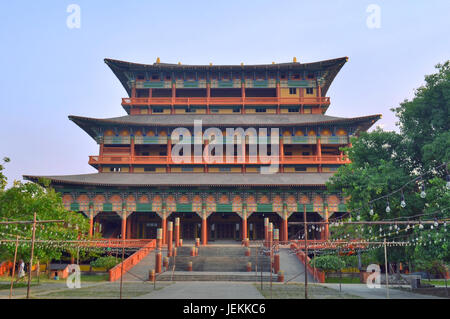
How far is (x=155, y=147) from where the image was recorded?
1709 inches

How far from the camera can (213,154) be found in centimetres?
4225

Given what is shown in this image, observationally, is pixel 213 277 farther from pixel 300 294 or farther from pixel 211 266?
pixel 300 294

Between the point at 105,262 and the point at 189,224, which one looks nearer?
the point at 105,262

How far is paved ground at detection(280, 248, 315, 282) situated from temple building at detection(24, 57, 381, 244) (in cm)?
292

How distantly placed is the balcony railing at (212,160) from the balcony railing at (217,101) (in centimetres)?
808

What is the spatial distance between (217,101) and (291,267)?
24474mm

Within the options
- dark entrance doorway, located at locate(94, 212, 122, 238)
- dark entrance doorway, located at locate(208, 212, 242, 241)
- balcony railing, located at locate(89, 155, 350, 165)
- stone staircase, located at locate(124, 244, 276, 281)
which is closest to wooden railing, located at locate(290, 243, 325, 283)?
stone staircase, located at locate(124, 244, 276, 281)

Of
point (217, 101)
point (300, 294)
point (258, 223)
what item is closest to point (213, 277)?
point (300, 294)

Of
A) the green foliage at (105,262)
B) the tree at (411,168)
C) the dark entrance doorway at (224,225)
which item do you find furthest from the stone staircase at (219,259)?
the tree at (411,168)

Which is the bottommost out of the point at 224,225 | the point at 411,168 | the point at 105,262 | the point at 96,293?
the point at 96,293

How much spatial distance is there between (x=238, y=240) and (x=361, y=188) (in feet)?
70.9

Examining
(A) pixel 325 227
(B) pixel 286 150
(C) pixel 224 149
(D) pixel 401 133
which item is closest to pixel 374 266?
(A) pixel 325 227

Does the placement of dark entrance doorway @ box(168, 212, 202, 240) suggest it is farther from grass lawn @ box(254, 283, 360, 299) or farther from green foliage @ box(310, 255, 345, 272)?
grass lawn @ box(254, 283, 360, 299)

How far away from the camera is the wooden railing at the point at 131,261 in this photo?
2578 cm
